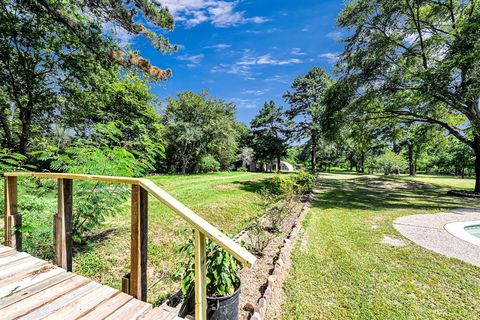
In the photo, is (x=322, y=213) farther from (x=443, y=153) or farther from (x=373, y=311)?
(x=443, y=153)

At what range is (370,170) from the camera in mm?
35688

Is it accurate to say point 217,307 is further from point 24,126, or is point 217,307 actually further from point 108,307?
point 24,126

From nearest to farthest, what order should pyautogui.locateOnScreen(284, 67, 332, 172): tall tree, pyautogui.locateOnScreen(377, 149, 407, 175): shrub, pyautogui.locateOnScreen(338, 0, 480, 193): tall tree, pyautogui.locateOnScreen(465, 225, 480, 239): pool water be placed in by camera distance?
pyautogui.locateOnScreen(465, 225, 480, 239): pool water → pyautogui.locateOnScreen(338, 0, 480, 193): tall tree → pyautogui.locateOnScreen(284, 67, 332, 172): tall tree → pyautogui.locateOnScreen(377, 149, 407, 175): shrub

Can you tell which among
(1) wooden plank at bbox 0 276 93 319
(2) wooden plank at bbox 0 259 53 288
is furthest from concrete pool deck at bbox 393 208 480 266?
(2) wooden plank at bbox 0 259 53 288

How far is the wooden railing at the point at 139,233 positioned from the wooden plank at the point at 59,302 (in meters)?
0.36

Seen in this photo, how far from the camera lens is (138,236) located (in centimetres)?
167

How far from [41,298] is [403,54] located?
14624mm

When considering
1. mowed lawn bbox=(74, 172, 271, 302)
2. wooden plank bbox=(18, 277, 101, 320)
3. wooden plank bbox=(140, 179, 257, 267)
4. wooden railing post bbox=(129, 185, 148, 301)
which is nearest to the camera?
wooden plank bbox=(140, 179, 257, 267)

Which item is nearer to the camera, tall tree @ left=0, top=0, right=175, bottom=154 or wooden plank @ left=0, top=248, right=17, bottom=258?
wooden plank @ left=0, top=248, right=17, bottom=258

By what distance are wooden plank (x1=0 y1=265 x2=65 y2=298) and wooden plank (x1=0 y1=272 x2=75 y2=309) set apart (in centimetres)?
5

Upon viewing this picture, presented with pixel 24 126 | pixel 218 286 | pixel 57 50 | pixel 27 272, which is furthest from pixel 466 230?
pixel 24 126

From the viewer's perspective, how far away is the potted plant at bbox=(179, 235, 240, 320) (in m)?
2.00

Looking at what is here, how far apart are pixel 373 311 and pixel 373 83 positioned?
11081 mm

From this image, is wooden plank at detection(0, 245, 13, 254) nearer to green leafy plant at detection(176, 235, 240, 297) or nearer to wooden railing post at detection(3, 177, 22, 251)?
wooden railing post at detection(3, 177, 22, 251)
